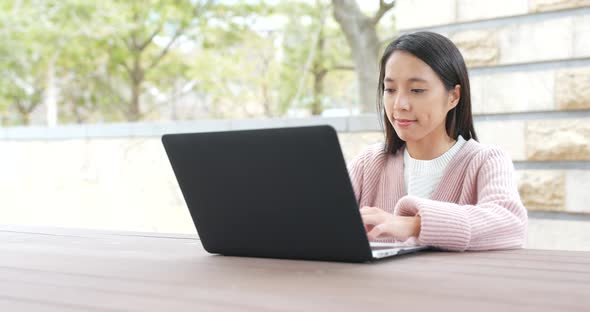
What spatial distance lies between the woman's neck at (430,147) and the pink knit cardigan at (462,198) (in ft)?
0.16

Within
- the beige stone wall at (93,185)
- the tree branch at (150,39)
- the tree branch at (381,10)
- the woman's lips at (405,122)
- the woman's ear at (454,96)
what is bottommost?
the beige stone wall at (93,185)

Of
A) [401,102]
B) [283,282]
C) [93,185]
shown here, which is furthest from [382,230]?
[93,185]

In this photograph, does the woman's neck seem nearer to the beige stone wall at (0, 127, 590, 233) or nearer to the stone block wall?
the stone block wall

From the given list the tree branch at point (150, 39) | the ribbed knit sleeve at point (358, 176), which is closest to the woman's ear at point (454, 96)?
the ribbed knit sleeve at point (358, 176)

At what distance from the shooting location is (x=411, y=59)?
1.63 meters

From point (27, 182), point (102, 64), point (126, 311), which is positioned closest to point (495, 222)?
point (126, 311)

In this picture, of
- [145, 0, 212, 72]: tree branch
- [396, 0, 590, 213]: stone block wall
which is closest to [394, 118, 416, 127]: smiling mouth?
[396, 0, 590, 213]: stone block wall

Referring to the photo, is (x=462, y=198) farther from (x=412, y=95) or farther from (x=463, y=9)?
(x=463, y=9)

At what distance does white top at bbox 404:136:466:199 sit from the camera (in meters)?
1.71

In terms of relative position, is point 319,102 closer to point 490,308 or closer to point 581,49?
point 581,49

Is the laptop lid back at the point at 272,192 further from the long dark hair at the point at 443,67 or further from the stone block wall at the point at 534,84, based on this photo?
the stone block wall at the point at 534,84

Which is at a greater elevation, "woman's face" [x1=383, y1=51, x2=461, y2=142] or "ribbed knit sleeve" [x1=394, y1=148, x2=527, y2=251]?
"woman's face" [x1=383, y1=51, x2=461, y2=142]

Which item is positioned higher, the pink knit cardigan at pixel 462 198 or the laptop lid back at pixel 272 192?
the laptop lid back at pixel 272 192

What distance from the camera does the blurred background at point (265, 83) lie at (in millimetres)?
2680
